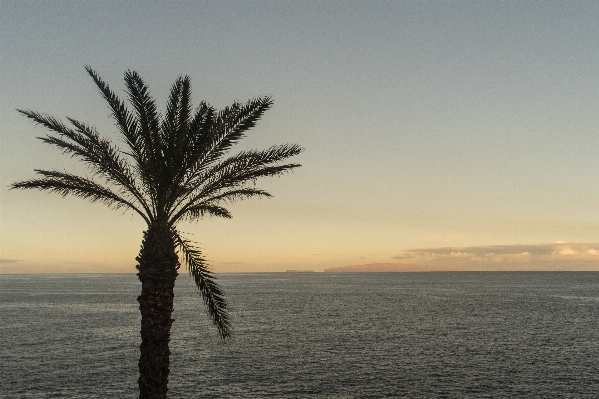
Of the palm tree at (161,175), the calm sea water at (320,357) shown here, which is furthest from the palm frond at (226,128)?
the calm sea water at (320,357)

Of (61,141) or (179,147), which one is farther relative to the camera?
(61,141)

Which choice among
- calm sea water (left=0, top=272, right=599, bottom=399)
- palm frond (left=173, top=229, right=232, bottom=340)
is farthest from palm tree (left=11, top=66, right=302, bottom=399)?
calm sea water (left=0, top=272, right=599, bottom=399)

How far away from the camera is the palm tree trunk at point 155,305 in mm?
17281

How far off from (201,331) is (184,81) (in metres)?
51.3

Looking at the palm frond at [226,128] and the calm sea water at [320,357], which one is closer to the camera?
the palm frond at [226,128]

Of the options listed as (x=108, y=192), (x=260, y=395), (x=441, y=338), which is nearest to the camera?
(x=108, y=192)

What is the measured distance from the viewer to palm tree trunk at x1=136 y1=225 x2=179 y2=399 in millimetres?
17281

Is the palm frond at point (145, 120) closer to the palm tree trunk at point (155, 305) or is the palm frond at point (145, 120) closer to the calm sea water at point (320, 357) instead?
the palm tree trunk at point (155, 305)

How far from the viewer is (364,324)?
232ft

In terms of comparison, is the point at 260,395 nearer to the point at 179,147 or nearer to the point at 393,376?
the point at 393,376

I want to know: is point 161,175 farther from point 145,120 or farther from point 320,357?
point 320,357

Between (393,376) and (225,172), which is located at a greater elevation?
(225,172)

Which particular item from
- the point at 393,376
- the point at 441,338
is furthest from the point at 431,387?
the point at 441,338

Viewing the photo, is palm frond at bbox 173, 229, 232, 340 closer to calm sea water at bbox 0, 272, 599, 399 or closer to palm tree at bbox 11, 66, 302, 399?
palm tree at bbox 11, 66, 302, 399
